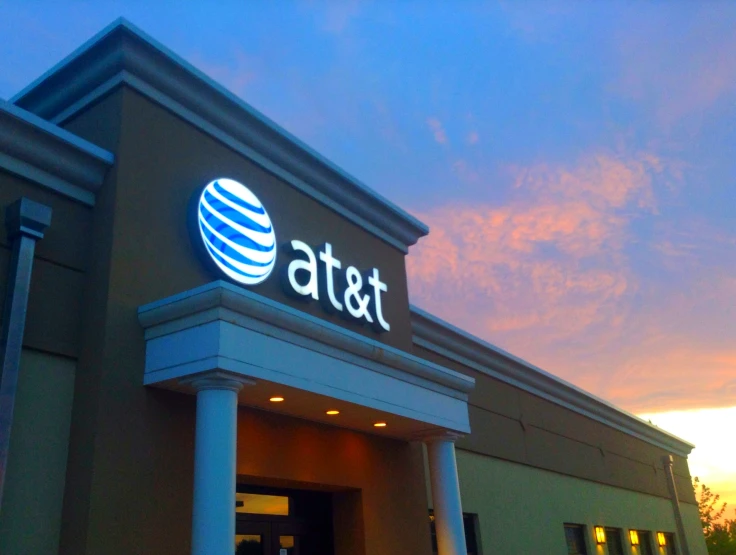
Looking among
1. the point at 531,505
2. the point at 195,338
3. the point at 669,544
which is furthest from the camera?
the point at 669,544

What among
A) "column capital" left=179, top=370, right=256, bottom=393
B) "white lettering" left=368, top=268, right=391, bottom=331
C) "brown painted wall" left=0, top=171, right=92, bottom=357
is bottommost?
"column capital" left=179, top=370, right=256, bottom=393

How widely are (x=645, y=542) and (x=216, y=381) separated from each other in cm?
2497

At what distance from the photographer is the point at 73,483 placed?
28.3ft

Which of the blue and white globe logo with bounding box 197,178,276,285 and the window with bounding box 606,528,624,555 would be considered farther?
the window with bounding box 606,528,624,555

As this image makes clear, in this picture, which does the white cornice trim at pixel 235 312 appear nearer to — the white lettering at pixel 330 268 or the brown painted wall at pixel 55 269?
the brown painted wall at pixel 55 269

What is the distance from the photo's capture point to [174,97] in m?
11.2

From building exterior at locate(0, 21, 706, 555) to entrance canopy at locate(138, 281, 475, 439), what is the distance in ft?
0.10

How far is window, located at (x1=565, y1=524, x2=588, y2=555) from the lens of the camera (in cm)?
2217

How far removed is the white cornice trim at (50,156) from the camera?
368 inches

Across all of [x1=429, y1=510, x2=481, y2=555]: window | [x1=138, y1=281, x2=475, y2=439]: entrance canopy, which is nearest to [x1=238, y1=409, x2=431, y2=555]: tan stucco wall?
[x1=138, y1=281, x2=475, y2=439]: entrance canopy

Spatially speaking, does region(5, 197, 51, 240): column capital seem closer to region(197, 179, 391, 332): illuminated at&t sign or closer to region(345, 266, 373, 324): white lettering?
region(197, 179, 391, 332): illuminated at&t sign

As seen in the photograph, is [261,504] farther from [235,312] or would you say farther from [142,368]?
[235,312]

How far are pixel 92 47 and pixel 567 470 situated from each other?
19.3 m

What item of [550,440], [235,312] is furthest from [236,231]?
[550,440]
